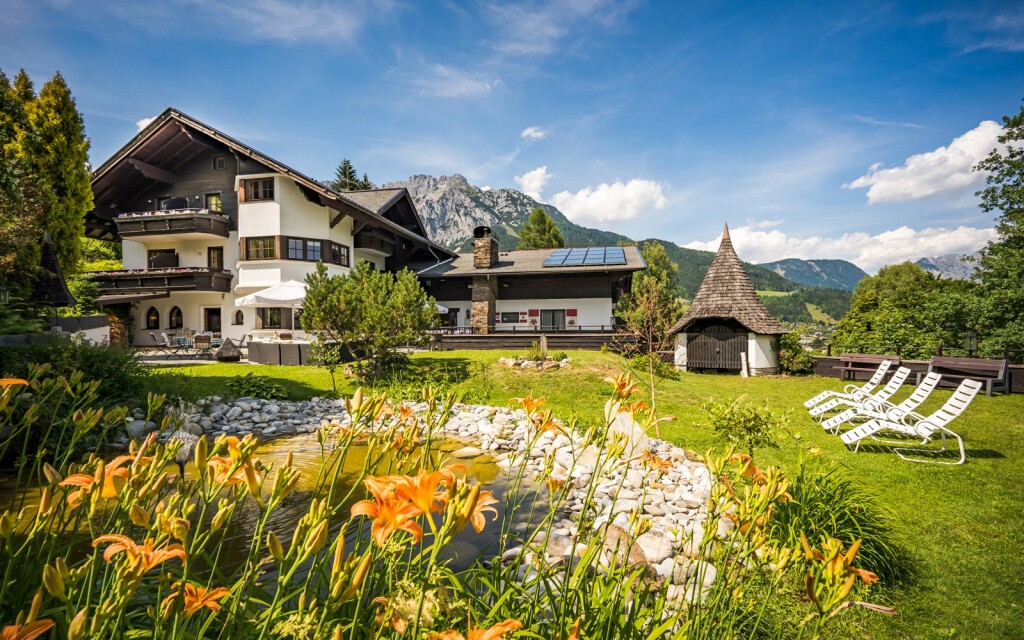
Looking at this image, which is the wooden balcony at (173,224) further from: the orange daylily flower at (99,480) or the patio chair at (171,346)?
the orange daylily flower at (99,480)

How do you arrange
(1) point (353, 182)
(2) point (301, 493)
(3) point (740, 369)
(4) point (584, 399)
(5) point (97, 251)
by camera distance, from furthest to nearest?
1. (1) point (353, 182)
2. (5) point (97, 251)
3. (3) point (740, 369)
4. (4) point (584, 399)
5. (2) point (301, 493)

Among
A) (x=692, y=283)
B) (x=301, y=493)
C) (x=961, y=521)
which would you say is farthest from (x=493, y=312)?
(x=692, y=283)

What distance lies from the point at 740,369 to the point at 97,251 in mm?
45000

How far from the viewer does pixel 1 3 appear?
10328 mm

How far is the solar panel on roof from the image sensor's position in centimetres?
2639

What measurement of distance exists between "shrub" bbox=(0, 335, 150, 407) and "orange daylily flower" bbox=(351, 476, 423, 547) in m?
9.37

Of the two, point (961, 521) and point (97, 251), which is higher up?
point (97, 251)

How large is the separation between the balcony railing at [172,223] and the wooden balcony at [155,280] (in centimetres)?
207

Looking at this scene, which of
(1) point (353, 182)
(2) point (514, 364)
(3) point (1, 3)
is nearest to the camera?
(3) point (1, 3)

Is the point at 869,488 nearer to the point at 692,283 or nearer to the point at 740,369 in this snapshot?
the point at 740,369

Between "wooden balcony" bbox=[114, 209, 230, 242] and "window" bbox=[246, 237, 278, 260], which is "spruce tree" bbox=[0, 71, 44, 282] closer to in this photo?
"wooden balcony" bbox=[114, 209, 230, 242]

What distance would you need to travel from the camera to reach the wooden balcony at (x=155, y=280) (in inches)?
899

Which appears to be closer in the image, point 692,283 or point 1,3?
point 1,3

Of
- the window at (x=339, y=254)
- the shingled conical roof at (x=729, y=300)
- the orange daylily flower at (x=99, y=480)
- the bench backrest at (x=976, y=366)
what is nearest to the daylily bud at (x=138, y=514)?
the orange daylily flower at (x=99, y=480)
